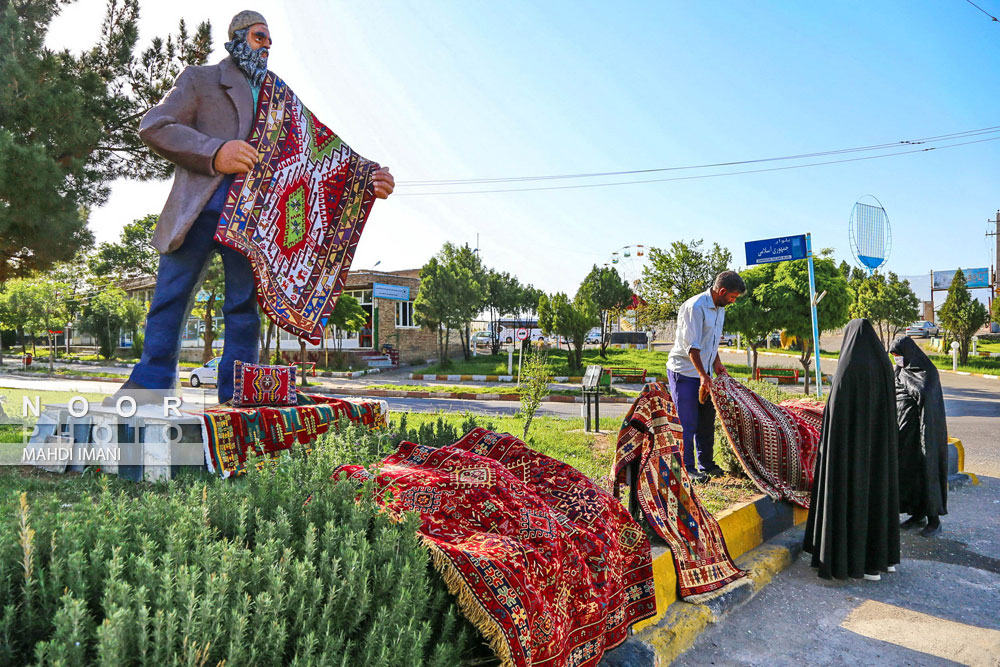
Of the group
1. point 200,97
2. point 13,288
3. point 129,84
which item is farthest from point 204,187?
point 13,288

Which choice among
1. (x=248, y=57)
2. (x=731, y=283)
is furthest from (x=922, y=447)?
(x=248, y=57)

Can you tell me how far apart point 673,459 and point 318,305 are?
283cm

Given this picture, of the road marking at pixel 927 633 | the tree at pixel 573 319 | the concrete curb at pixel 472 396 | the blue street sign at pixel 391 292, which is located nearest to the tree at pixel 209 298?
the blue street sign at pixel 391 292

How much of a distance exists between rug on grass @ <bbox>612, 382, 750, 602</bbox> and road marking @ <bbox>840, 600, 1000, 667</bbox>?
0.62 metres

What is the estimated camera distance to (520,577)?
1.89m

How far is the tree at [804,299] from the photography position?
682 inches

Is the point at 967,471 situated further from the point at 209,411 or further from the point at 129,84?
the point at 129,84

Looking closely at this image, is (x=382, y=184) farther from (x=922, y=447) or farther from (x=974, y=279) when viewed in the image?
(x=974, y=279)

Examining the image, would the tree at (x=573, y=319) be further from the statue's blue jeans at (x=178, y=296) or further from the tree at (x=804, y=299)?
the statue's blue jeans at (x=178, y=296)

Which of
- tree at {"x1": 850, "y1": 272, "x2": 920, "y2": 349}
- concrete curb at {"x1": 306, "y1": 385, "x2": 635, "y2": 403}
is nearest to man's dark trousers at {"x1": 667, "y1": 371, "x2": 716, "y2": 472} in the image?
concrete curb at {"x1": 306, "y1": 385, "x2": 635, "y2": 403}

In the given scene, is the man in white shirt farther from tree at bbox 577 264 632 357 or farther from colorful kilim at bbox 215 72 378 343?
tree at bbox 577 264 632 357

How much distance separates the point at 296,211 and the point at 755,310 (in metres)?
16.5

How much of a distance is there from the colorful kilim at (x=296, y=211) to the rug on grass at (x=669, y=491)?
2.54 m

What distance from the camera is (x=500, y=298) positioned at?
33500 millimetres
